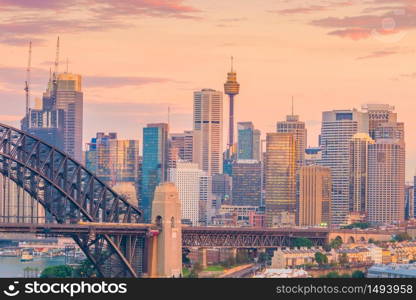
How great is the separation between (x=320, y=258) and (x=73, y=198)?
27758 millimetres

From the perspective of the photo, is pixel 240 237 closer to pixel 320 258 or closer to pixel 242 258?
pixel 242 258

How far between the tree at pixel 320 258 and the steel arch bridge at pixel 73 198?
18.8 meters

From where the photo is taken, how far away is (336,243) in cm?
18262

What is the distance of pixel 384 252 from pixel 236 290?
3885 inches

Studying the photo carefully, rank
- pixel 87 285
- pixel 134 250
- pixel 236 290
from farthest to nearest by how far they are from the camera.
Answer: pixel 134 250 → pixel 236 290 → pixel 87 285

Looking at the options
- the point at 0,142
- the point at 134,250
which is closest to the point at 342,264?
the point at 134,250

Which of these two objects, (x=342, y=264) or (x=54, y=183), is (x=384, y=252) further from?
(x=54, y=183)

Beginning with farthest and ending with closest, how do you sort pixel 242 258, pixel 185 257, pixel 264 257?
pixel 264 257 < pixel 242 258 < pixel 185 257

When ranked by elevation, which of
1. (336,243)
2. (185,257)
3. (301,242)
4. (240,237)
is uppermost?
(240,237)

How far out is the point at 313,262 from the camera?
159 m

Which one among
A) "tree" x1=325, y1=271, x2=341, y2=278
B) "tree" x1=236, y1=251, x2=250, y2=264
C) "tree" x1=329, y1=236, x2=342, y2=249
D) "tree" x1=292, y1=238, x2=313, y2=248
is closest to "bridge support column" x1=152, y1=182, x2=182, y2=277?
"tree" x1=325, y1=271, x2=341, y2=278

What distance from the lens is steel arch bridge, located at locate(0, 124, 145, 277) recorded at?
454 ft

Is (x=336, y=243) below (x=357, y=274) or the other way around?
the other way around

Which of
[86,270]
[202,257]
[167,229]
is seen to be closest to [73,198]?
[86,270]
